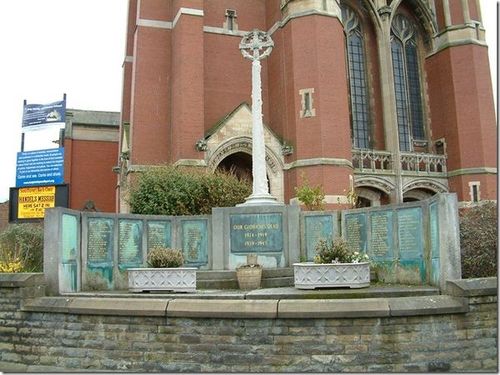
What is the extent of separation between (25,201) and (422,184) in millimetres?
19553

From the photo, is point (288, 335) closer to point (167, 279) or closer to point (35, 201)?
point (167, 279)

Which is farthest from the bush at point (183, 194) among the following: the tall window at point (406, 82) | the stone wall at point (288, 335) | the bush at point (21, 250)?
the tall window at point (406, 82)

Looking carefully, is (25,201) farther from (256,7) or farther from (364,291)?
(364,291)

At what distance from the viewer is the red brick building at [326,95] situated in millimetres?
21297

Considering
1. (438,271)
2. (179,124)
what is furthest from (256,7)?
(438,271)

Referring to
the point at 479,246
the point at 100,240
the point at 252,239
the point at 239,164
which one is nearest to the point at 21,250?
the point at 100,240

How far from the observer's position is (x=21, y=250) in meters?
11.8

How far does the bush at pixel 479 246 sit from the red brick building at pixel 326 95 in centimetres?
842

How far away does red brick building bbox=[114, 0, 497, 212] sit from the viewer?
2130 cm

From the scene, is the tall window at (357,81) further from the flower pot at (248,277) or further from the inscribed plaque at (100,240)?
the inscribed plaque at (100,240)

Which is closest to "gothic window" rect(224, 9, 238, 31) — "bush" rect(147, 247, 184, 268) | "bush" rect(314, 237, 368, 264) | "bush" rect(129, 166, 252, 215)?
"bush" rect(129, 166, 252, 215)

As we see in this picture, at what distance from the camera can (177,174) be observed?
1656cm

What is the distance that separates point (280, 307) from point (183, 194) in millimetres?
9213

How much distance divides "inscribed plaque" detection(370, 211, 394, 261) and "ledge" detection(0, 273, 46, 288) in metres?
6.10
